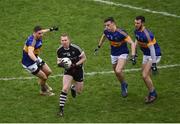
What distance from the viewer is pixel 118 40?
1897 centimetres

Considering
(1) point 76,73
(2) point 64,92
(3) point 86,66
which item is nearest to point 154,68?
(1) point 76,73

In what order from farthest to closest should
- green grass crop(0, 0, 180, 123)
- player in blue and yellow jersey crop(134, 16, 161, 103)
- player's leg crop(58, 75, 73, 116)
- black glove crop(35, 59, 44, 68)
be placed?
black glove crop(35, 59, 44, 68) → player in blue and yellow jersey crop(134, 16, 161, 103) → green grass crop(0, 0, 180, 123) → player's leg crop(58, 75, 73, 116)

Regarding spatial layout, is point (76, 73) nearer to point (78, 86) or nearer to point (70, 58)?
point (70, 58)

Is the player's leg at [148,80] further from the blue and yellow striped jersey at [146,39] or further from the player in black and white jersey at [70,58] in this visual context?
the player in black and white jersey at [70,58]

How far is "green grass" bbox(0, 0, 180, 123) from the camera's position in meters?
Result: 18.0

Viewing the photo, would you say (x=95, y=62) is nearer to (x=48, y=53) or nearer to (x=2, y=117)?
(x=48, y=53)

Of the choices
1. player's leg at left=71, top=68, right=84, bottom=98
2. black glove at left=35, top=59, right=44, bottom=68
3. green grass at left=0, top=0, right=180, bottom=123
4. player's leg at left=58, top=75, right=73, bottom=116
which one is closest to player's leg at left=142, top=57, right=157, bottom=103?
green grass at left=0, top=0, right=180, bottom=123

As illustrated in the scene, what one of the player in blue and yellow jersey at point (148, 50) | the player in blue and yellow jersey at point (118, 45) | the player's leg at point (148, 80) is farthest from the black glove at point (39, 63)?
the player's leg at point (148, 80)

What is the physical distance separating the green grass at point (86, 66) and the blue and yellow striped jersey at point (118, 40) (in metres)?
1.67

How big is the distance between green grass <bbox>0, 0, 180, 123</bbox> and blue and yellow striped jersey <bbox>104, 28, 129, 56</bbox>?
167cm

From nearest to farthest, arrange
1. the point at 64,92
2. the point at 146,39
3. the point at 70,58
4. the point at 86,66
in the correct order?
the point at 64,92
the point at 70,58
the point at 146,39
the point at 86,66

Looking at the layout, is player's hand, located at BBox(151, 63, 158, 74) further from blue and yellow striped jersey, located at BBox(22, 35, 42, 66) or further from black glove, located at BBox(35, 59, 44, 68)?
blue and yellow striped jersey, located at BBox(22, 35, 42, 66)

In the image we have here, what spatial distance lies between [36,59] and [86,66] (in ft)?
13.8

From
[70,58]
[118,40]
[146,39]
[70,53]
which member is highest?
[146,39]
